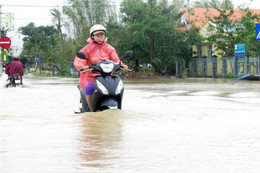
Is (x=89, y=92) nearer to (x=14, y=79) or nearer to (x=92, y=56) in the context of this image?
(x=92, y=56)

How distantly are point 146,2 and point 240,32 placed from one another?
8.12 metres

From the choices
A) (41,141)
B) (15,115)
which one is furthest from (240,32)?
(41,141)

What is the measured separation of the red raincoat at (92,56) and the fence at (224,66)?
3001cm

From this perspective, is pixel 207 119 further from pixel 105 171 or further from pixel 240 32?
pixel 240 32

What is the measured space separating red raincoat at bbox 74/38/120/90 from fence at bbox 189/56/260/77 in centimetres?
3001

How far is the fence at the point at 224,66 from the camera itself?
132 feet

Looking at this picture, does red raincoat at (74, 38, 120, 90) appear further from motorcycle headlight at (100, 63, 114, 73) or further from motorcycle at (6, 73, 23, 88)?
motorcycle at (6, 73, 23, 88)

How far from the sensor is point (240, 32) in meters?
45.8

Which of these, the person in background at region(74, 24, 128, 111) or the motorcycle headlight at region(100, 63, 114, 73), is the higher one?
the person in background at region(74, 24, 128, 111)

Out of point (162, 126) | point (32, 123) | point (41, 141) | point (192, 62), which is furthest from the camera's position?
point (192, 62)

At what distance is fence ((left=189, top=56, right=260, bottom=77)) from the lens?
4034 cm

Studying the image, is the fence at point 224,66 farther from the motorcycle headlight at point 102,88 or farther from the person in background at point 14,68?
the motorcycle headlight at point 102,88

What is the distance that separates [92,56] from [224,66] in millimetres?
36071

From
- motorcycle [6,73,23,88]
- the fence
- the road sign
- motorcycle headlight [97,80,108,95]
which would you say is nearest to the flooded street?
motorcycle headlight [97,80,108,95]
